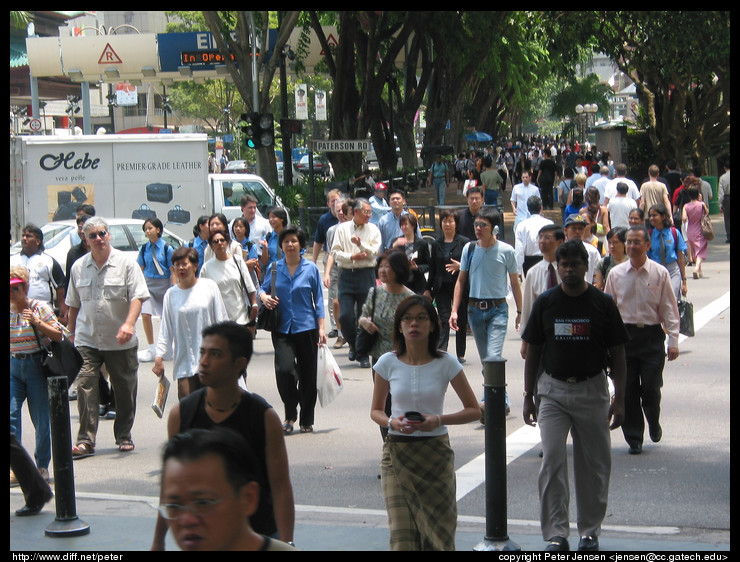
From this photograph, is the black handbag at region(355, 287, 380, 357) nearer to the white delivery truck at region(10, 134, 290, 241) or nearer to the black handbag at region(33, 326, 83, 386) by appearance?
the black handbag at region(33, 326, 83, 386)

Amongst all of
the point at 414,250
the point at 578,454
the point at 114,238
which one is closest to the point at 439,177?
the point at 114,238

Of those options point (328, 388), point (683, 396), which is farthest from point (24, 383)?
point (683, 396)

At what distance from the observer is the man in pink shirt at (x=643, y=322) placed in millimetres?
7789

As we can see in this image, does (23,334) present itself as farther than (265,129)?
No

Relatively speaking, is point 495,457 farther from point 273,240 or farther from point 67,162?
point 67,162

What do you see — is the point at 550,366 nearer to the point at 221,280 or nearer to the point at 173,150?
the point at 221,280

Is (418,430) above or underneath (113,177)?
underneath

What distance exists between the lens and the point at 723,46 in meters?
11.1

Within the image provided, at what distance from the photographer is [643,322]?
7.84 metres

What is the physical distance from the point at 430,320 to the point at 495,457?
0.94 metres

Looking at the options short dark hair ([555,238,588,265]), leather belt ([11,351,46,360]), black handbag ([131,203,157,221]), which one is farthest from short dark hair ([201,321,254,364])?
black handbag ([131,203,157,221])

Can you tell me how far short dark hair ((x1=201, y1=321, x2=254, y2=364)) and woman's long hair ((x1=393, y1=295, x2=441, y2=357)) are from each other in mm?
1012

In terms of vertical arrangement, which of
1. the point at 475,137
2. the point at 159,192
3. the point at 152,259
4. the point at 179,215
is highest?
the point at 475,137

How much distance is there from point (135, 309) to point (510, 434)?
3274 mm
